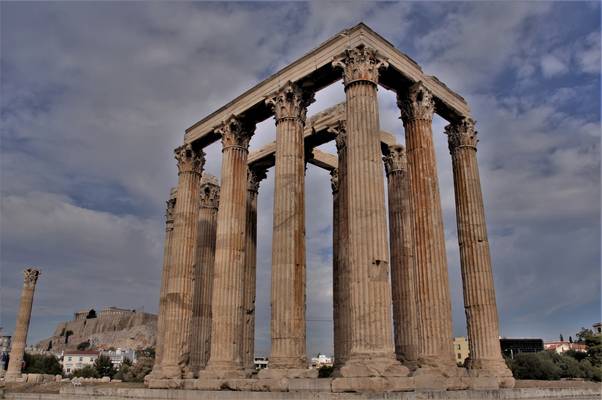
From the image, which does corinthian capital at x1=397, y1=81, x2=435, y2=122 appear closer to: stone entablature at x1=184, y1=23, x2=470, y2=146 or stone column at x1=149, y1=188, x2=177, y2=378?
stone entablature at x1=184, y1=23, x2=470, y2=146

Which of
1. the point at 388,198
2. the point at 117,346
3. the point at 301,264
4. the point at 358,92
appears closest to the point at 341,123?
the point at 388,198

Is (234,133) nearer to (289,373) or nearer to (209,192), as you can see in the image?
(209,192)

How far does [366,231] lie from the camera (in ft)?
64.0

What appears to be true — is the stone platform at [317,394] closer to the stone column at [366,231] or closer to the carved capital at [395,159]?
the stone column at [366,231]

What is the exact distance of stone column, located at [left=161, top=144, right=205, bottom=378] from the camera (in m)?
28.0

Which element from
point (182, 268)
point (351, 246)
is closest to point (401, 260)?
point (351, 246)

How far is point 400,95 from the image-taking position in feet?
83.3

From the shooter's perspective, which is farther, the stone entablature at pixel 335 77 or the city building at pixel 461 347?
the city building at pixel 461 347

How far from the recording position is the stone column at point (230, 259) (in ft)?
79.9

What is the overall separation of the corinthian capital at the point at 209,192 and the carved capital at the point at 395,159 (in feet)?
40.4

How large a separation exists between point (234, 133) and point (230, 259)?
7.50m

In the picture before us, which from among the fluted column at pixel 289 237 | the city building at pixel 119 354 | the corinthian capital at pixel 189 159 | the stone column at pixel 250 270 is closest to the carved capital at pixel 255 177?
the stone column at pixel 250 270

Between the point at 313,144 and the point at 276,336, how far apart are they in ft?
48.6

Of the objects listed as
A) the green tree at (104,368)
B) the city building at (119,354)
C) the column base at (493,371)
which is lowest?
the green tree at (104,368)
